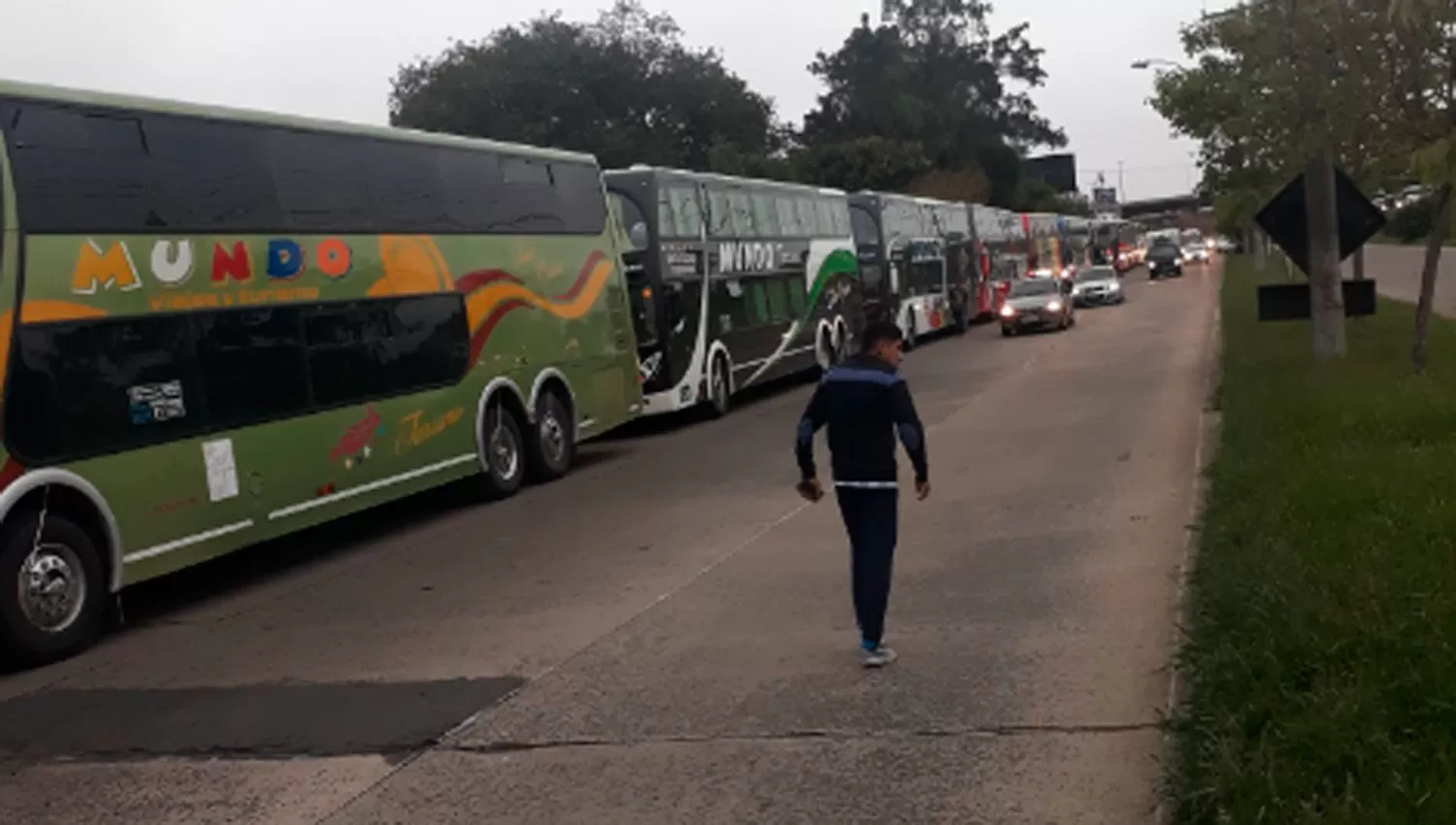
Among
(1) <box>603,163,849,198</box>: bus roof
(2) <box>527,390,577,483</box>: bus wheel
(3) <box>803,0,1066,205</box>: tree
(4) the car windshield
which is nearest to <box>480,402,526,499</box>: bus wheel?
(2) <box>527,390,577,483</box>: bus wheel

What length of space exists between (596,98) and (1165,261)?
27.9 metres

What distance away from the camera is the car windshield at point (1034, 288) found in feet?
124

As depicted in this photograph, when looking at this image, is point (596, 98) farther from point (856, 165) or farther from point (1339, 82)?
point (1339, 82)

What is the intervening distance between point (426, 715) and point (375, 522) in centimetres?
817

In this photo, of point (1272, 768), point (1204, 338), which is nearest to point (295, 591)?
point (1272, 768)

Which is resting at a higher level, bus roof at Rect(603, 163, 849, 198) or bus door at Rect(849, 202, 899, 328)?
bus roof at Rect(603, 163, 849, 198)

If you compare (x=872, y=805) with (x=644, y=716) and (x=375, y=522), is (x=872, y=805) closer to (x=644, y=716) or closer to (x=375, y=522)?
(x=644, y=716)

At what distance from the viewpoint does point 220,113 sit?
1202 cm

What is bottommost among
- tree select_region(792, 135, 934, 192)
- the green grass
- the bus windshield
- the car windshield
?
the car windshield

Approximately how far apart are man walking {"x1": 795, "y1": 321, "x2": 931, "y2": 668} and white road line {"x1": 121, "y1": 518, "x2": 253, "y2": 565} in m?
5.09

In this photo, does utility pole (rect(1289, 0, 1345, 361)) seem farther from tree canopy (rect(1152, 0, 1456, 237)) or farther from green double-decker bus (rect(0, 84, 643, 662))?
green double-decker bus (rect(0, 84, 643, 662))

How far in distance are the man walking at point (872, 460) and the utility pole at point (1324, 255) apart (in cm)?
1152

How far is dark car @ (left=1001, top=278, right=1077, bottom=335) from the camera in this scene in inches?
1471

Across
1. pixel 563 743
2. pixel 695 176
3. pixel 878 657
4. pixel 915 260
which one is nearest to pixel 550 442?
pixel 695 176
